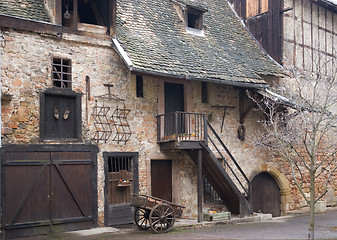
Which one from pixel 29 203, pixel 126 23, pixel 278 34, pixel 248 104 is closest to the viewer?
pixel 29 203

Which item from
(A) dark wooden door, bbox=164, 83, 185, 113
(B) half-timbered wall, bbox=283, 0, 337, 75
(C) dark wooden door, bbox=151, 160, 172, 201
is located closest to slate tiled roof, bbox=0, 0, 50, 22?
(A) dark wooden door, bbox=164, 83, 185, 113

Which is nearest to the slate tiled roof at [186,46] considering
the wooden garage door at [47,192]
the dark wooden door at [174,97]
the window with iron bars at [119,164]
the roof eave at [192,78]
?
the roof eave at [192,78]

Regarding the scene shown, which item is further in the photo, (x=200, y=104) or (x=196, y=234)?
(x=200, y=104)

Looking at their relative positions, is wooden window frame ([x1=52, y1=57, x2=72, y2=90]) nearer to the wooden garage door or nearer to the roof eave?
the roof eave

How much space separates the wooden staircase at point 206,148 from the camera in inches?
562

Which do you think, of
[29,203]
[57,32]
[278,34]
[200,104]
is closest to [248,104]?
[200,104]

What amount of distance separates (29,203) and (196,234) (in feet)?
14.5

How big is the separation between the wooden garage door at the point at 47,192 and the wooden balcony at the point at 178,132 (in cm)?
256

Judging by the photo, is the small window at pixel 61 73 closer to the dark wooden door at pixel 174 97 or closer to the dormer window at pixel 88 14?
the dormer window at pixel 88 14

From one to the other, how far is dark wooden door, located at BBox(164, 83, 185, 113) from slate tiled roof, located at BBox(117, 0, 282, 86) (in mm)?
1092

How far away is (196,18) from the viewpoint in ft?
58.1

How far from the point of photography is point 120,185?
1375 cm

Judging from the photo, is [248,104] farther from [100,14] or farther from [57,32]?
[57,32]

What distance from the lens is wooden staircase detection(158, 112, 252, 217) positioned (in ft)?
46.8
